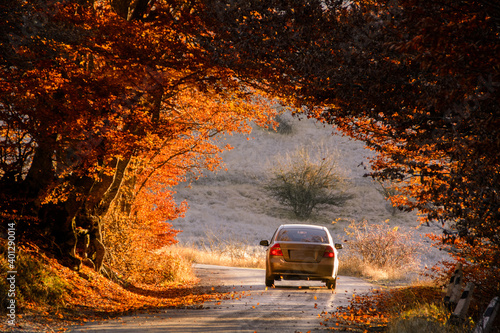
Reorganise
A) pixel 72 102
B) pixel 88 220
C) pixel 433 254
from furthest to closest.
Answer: pixel 433 254
pixel 88 220
pixel 72 102

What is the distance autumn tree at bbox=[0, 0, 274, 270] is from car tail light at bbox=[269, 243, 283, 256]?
399 centimetres

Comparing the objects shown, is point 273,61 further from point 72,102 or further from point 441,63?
point 72,102

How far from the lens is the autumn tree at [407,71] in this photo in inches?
214

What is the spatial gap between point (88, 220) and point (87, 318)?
409cm

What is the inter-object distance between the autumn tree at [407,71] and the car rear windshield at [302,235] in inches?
160

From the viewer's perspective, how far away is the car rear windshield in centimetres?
1277

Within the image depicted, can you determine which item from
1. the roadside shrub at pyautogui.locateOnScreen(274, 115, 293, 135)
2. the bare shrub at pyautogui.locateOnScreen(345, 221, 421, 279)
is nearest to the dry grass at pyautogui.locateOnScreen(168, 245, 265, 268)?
the bare shrub at pyautogui.locateOnScreen(345, 221, 421, 279)

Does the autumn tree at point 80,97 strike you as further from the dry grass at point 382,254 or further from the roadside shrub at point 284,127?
the roadside shrub at point 284,127

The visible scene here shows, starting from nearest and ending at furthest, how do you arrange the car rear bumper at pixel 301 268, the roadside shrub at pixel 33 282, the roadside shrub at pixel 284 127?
the roadside shrub at pixel 33 282
the car rear bumper at pixel 301 268
the roadside shrub at pixel 284 127

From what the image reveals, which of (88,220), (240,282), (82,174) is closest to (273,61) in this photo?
(82,174)

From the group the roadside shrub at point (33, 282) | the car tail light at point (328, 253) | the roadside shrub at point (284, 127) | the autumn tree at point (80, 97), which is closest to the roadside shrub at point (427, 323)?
the car tail light at point (328, 253)

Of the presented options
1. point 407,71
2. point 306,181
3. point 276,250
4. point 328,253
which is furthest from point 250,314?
point 306,181

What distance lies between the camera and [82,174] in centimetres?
1144

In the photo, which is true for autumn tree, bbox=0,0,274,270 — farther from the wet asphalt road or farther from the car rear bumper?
the car rear bumper
